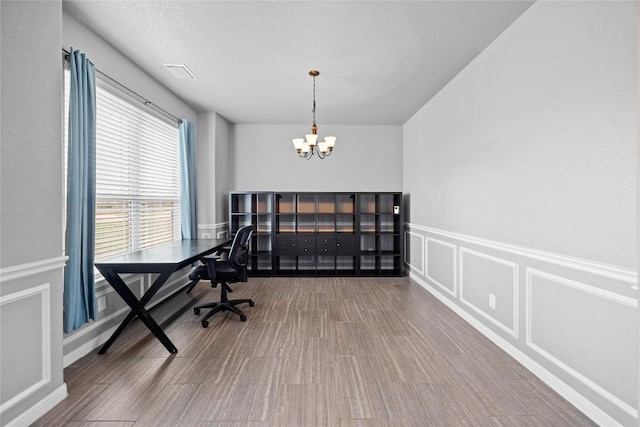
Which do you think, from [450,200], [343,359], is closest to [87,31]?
[343,359]

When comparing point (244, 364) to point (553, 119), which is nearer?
point (553, 119)

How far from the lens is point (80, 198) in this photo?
8.21 ft

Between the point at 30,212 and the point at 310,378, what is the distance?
6.54 feet

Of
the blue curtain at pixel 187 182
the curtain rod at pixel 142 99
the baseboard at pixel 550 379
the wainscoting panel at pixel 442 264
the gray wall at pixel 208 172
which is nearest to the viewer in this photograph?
the baseboard at pixel 550 379

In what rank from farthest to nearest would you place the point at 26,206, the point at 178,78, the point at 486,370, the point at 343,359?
the point at 178,78 → the point at 343,359 → the point at 486,370 → the point at 26,206

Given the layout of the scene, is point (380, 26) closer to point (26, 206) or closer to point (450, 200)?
point (450, 200)

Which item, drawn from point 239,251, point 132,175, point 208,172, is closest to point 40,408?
point 239,251

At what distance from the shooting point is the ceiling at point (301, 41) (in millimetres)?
2412

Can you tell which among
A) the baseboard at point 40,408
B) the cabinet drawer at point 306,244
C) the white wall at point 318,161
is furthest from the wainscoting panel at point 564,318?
the baseboard at point 40,408

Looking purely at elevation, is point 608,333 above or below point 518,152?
below

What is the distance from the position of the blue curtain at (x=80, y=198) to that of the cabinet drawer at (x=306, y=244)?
3.32 metres

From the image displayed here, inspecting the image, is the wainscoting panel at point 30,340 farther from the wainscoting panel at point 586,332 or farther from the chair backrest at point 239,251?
the wainscoting panel at point 586,332

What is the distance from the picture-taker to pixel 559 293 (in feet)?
7.09

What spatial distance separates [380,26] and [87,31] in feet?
7.98
